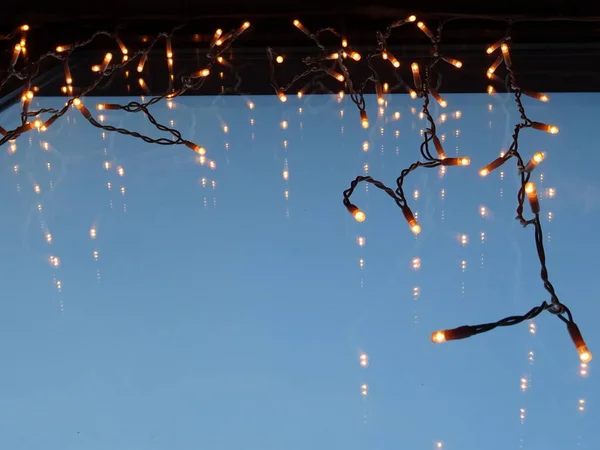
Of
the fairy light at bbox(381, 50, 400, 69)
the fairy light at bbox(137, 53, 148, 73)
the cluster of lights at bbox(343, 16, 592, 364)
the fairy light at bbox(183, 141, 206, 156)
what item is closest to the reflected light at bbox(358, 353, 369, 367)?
the cluster of lights at bbox(343, 16, 592, 364)

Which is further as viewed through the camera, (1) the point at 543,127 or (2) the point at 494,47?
(2) the point at 494,47

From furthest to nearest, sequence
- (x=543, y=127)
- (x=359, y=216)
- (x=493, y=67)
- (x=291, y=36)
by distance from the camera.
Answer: (x=291, y=36)
(x=493, y=67)
(x=543, y=127)
(x=359, y=216)

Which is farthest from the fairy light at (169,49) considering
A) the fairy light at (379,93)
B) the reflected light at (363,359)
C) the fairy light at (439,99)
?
the reflected light at (363,359)

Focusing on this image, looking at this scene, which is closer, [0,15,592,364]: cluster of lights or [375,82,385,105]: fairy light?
[0,15,592,364]: cluster of lights

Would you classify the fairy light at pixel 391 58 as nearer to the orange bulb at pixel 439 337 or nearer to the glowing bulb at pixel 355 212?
the glowing bulb at pixel 355 212

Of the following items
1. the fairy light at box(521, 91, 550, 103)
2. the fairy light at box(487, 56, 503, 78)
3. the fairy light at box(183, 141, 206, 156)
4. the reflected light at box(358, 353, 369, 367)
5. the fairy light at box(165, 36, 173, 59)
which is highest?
the fairy light at box(165, 36, 173, 59)

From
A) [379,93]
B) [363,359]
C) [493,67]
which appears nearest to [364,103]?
[379,93]

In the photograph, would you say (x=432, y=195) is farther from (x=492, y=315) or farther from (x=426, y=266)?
(x=492, y=315)

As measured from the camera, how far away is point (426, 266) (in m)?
1.20

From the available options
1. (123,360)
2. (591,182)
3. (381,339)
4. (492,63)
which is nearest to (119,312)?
(123,360)

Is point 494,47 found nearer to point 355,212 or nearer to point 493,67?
point 493,67

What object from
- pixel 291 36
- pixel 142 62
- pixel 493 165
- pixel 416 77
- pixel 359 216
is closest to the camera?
pixel 359 216

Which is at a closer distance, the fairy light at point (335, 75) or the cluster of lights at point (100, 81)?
the cluster of lights at point (100, 81)

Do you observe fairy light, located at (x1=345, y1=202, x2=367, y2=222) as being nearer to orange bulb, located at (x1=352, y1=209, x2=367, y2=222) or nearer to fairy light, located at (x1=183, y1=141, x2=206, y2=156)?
orange bulb, located at (x1=352, y1=209, x2=367, y2=222)
